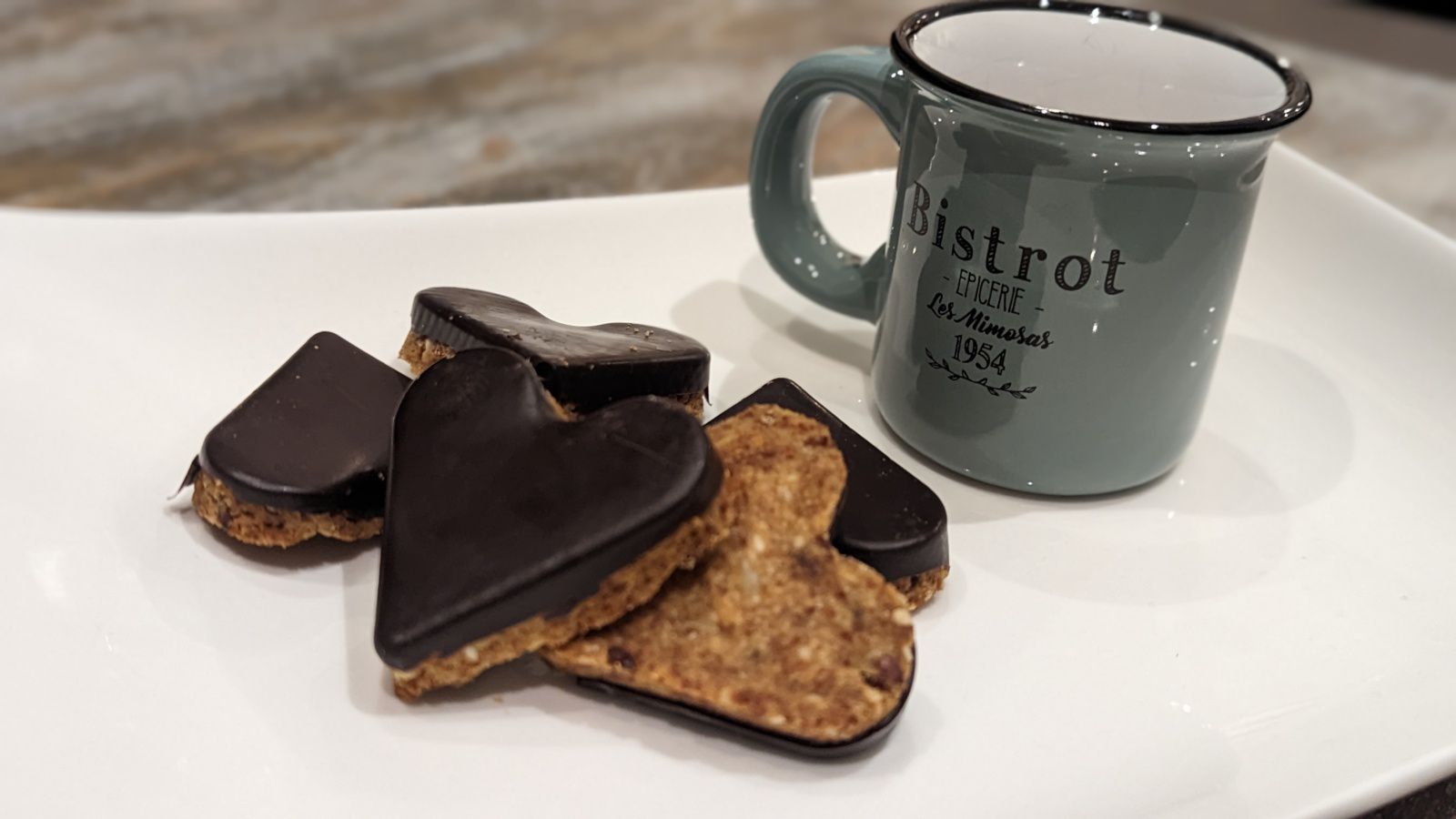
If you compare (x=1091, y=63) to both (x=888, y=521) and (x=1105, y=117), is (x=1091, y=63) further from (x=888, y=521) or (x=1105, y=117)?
(x=888, y=521)

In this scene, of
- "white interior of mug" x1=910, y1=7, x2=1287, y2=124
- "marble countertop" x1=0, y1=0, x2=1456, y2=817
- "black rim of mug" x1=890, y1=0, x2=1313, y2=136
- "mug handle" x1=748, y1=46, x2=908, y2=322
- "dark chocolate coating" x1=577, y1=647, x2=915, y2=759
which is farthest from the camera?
"marble countertop" x1=0, y1=0, x2=1456, y2=817

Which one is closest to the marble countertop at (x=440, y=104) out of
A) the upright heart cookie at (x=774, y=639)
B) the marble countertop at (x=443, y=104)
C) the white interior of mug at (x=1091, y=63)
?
the marble countertop at (x=443, y=104)

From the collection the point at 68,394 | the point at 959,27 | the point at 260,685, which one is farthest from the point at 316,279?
the point at 959,27

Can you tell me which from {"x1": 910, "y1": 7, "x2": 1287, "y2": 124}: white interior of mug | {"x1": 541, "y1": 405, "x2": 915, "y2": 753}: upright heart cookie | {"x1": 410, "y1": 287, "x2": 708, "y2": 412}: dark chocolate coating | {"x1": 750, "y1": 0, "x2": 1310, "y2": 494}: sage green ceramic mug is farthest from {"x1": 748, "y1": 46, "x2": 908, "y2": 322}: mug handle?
{"x1": 541, "y1": 405, "x2": 915, "y2": 753}: upright heart cookie

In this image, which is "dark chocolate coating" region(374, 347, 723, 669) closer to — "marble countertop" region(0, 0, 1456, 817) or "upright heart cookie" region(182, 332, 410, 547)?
"upright heart cookie" region(182, 332, 410, 547)

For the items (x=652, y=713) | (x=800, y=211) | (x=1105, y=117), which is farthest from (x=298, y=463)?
(x=1105, y=117)

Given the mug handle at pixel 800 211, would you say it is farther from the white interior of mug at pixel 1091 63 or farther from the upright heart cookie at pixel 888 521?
the upright heart cookie at pixel 888 521
